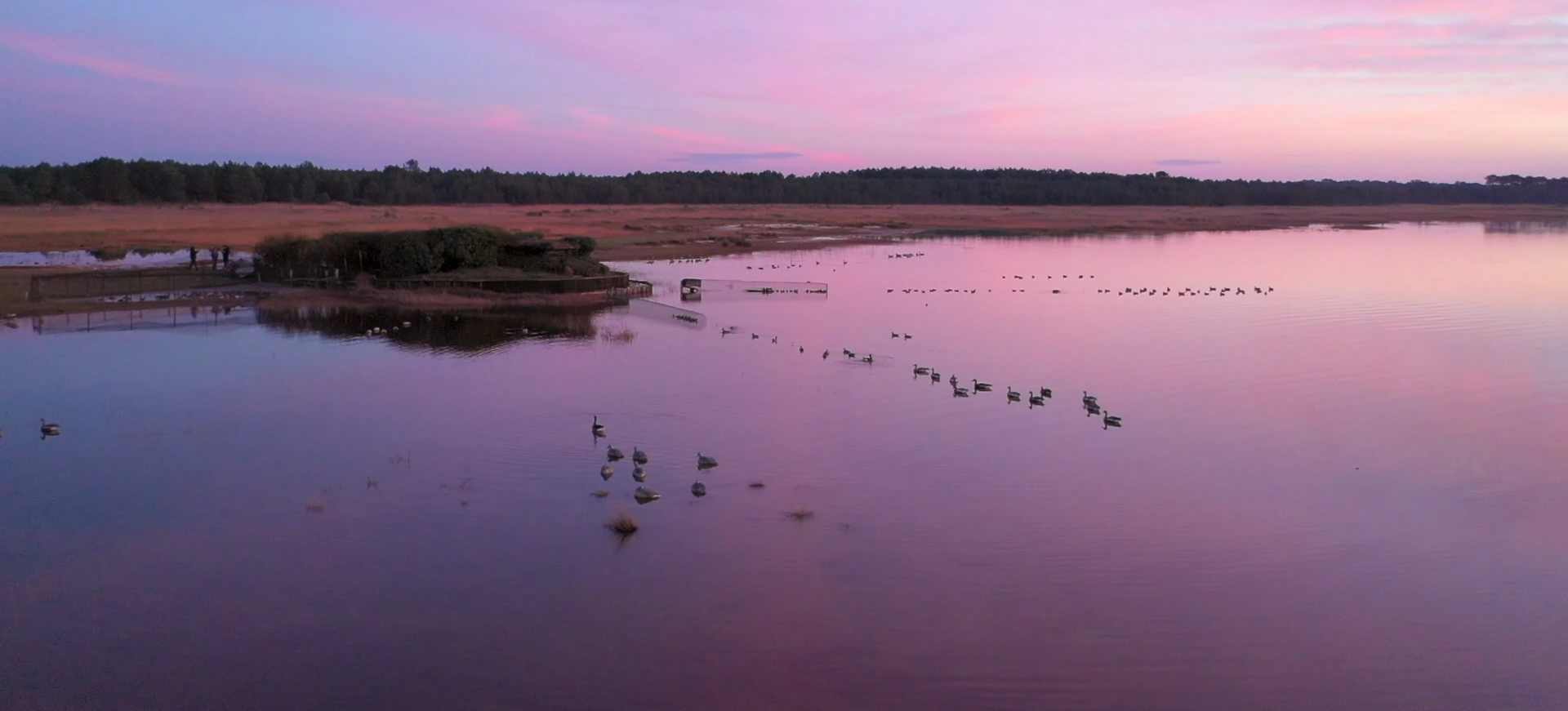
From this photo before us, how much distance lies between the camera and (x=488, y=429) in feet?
50.9

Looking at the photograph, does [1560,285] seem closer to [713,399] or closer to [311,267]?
[713,399]

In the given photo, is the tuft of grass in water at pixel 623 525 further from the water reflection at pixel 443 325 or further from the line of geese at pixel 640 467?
the water reflection at pixel 443 325

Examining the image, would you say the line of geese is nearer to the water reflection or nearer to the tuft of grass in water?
the tuft of grass in water

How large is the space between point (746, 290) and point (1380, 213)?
87812 mm

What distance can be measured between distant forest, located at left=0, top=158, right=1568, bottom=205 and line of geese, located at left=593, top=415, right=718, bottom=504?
66.0 metres

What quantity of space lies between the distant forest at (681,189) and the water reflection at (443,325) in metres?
50.2

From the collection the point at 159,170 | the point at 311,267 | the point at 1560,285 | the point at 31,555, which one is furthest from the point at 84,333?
the point at 159,170

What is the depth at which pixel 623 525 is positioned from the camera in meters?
11.4

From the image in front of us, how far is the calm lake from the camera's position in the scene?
8.44 metres

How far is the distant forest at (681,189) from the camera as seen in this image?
7662 centimetres

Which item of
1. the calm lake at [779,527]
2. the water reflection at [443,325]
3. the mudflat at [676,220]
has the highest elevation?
the mudflat at [676,220]

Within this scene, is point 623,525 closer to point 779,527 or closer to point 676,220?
point 779,527

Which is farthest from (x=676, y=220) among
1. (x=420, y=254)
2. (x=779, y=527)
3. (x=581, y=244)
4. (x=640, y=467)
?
(x=779, y=527)

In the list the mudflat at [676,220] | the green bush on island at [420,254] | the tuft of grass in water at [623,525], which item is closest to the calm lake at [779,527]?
the tuft of grass in water at [623,525]
